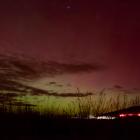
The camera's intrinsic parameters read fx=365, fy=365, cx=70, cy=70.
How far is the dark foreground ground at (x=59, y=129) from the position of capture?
898 cm

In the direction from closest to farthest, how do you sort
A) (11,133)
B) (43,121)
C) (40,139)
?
(40,139), (11,133), (43,121)

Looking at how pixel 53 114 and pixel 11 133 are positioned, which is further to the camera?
pixel 53 114

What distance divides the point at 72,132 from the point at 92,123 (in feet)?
6.12

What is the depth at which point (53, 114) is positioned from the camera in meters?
13.9

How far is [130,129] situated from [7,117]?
4.53 metres

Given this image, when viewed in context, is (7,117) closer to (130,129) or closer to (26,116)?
(26,116)

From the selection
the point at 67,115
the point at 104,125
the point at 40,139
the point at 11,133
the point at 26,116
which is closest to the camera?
the point at 40,139

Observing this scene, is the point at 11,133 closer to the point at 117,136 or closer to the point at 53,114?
the point at 117,136

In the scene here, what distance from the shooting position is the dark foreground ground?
898 cm

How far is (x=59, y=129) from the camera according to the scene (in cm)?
1055

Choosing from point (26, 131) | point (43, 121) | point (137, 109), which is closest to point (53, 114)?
point (43, 121)

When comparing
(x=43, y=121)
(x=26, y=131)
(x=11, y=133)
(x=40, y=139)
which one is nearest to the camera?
(x=40, y=139)

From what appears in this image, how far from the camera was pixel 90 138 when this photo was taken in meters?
8.95

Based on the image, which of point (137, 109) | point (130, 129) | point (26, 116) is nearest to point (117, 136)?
point (130, 129)
